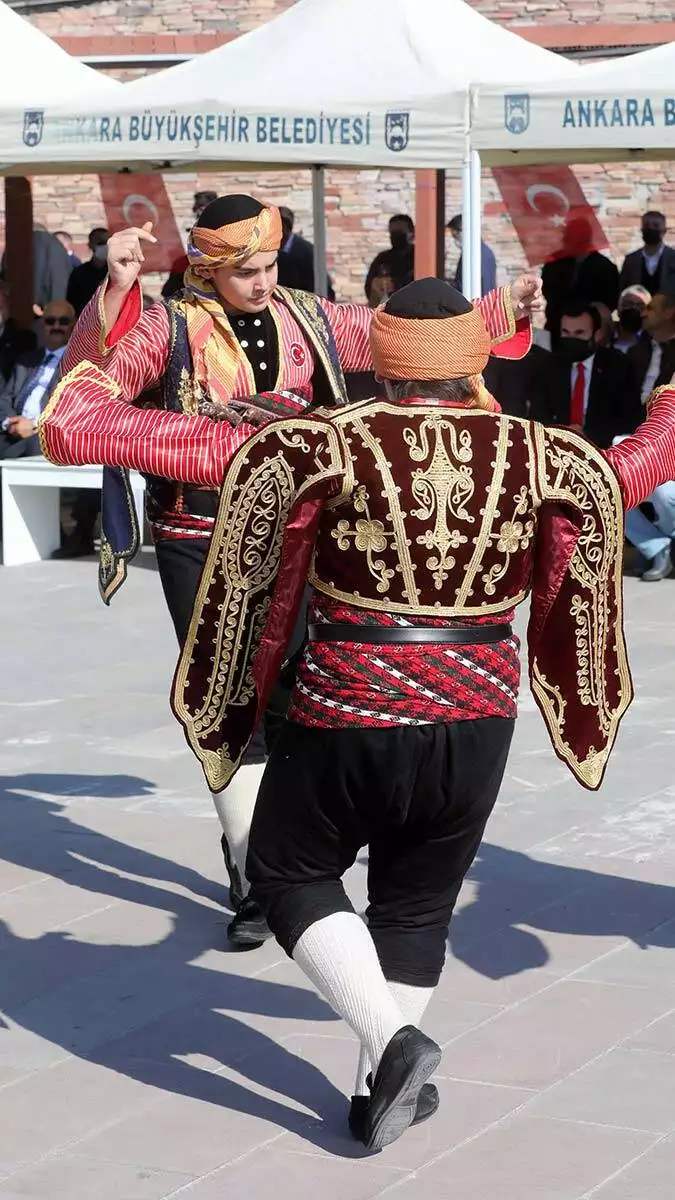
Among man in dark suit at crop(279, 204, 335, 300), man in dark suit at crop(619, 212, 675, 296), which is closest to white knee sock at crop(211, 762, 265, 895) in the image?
man in dark suit at crop(279, 204, 335, 300)

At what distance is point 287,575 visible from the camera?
141 inches

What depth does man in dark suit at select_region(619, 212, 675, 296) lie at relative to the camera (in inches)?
636

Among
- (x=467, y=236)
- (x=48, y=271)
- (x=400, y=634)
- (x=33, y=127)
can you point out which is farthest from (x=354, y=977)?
(x=48, y=271)

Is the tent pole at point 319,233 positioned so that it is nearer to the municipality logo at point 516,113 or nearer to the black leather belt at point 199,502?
the municipality logo at point 516,113

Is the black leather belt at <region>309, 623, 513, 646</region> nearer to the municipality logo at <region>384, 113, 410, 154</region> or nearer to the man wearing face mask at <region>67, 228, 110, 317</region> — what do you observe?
the municipality logo at <region>384, 113, 410, 154</region>

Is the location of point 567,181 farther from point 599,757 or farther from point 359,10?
point 599,757

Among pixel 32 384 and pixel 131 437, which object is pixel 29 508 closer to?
pixel 32 384

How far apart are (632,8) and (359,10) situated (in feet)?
31.3

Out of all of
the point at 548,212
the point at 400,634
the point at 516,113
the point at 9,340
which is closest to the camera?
the point at 400,634

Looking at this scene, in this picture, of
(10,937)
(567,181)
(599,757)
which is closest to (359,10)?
(567,181)

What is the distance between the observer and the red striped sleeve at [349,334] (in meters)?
5.08

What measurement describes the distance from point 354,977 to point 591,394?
794 centimetres

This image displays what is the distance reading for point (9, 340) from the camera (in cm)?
1365

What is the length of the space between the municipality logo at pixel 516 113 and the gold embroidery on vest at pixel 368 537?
7.06 m
